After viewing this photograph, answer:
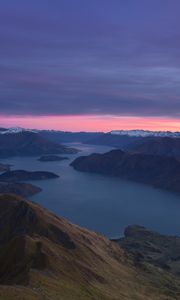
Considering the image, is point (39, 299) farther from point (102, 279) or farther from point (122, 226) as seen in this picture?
point (122, 226)

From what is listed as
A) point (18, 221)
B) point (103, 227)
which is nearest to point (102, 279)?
point (18, 221)

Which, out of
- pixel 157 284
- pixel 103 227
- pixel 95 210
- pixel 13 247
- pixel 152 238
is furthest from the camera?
pixel 95 210

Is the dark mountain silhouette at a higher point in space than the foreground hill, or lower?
lower

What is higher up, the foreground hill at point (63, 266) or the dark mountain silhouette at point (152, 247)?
the foreground hill at point (63, 266)

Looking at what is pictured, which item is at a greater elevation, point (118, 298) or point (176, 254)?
point (118, 298)

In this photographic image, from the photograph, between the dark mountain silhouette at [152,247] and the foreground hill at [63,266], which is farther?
the dark mountain silhouette at [152,247]

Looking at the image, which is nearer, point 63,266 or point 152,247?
point 63,266

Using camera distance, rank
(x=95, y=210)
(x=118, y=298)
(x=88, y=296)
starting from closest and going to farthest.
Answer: (x=88, y=296), (x=118, y=298), (x=95, y=210)

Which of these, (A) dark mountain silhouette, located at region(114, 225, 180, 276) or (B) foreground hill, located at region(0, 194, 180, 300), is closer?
(B) foreground hill, located at region(0, 194, 180, 300)
